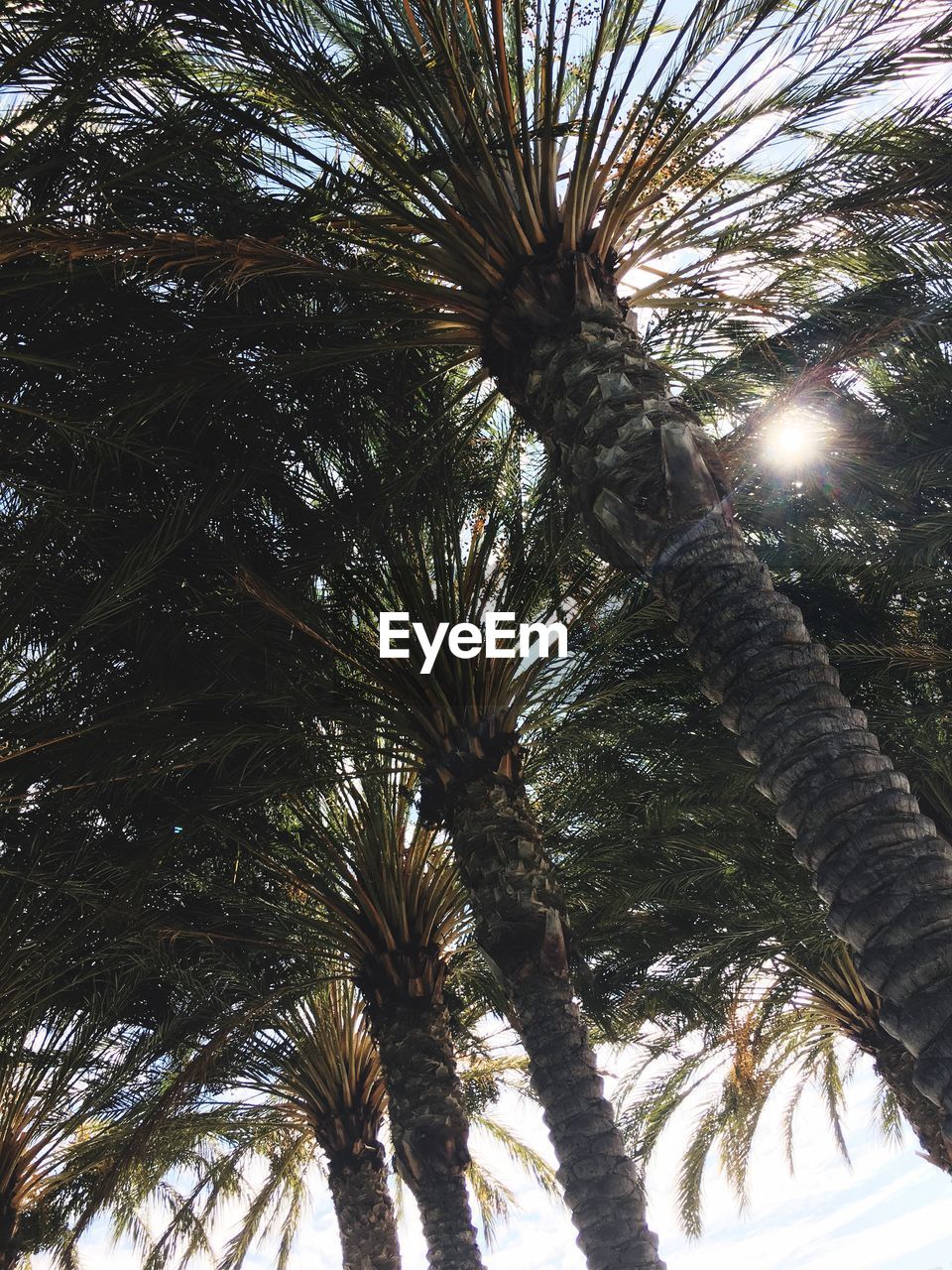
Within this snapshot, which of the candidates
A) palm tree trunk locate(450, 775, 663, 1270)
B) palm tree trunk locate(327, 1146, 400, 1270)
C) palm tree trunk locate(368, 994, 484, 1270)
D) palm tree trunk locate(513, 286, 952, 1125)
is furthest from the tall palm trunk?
palm tree trunk locate(513, 286, 952, 1125)

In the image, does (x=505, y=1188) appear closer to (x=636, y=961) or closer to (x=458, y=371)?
(x=636, y=961)

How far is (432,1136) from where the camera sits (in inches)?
293

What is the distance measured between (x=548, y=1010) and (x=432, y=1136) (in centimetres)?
197

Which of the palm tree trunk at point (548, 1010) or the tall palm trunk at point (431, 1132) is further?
the tall palm trunk at point (431, 1132)

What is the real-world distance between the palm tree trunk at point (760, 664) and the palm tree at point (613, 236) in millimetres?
11

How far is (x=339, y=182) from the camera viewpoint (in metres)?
5.97

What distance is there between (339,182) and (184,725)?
11.3 feet

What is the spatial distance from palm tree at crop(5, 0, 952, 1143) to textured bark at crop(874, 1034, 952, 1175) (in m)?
5.86

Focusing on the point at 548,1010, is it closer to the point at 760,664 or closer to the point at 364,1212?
the point at 760,664

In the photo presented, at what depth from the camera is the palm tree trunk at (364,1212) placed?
9695 millimetres

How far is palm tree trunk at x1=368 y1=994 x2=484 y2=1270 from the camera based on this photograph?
24.5 ft

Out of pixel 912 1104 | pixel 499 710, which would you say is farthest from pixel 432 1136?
pixel 912 1104

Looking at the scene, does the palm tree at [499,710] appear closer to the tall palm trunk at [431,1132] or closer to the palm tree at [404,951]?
the palm tree at [404,951]

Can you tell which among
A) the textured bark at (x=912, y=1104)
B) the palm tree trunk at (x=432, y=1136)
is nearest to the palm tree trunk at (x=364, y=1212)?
the palm tree trunk at (x=432, y=1136)
